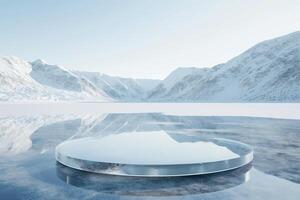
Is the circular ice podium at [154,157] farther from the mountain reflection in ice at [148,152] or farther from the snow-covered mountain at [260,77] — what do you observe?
the snow-covered mountain at [260,77]

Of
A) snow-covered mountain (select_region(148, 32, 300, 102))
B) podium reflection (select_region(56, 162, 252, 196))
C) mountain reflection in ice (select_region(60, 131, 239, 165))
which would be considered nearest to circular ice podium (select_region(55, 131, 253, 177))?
mountain reflection in ice (select_region(60, 131, 239, 165))

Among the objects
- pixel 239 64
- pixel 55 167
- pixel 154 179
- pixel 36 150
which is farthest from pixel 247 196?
pixel 239 64

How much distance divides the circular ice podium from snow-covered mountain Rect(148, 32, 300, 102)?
124 m

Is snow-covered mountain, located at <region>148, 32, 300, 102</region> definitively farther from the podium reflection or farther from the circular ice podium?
the podium reflection

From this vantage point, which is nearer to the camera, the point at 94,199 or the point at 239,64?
the point at 94,199

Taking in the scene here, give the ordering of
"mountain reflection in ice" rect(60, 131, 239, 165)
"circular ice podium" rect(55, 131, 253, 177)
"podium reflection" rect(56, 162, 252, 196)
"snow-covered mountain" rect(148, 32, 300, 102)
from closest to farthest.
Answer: "podium reflection" rect(56, 162, 252, 196)
"circular ice podium" rect(55, 131, 253, 177)
"mountain reflection in ice" rect(60, 131, 239, 165)
"snow-covered mountain" rect(148, 32, 300, 102)

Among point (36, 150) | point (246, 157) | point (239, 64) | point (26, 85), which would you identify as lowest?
point (26, 85)

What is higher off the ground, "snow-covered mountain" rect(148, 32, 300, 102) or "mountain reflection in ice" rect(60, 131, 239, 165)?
"mountain reflection in ice" rect(60, 131, 239, 165)

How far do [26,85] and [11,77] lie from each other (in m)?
10.8

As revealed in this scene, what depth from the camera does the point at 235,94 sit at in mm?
157000

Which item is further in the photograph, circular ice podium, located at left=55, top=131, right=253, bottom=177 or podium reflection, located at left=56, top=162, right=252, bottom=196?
circular ice podium, located at left=55, top=131, right=253, bottom=177

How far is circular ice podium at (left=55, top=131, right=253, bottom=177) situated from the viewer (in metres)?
7.48

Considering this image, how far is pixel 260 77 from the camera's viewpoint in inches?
6211

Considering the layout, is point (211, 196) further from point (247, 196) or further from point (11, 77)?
point (11, 77)
